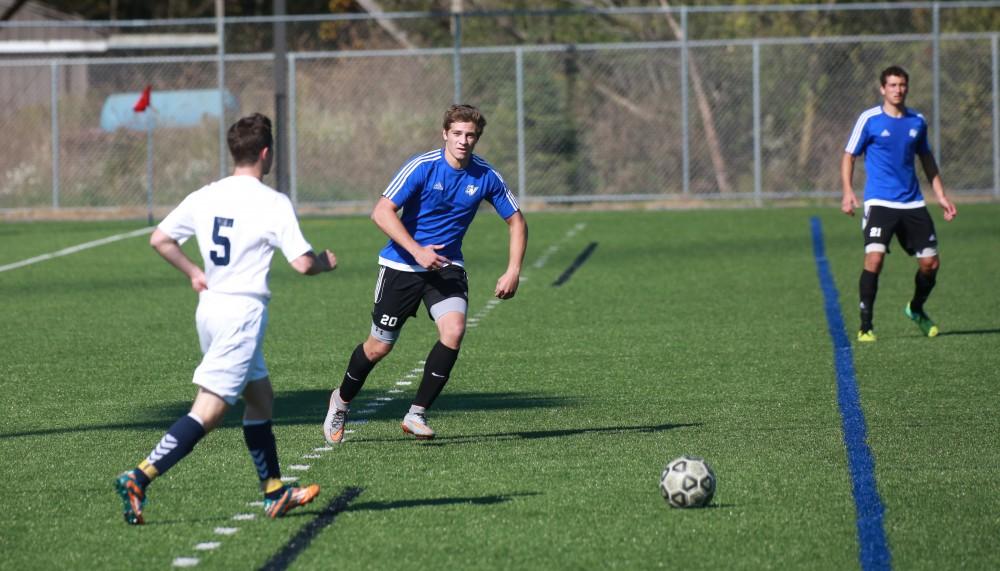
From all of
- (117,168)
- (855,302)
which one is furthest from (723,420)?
(117,168)

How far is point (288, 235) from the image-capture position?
5898 mm

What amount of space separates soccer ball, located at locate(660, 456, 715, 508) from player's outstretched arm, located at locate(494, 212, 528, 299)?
171 centimetres

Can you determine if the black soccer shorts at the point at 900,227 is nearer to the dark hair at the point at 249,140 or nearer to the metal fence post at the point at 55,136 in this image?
the dark hair at the point at 249,140

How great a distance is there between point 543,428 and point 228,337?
278 cm

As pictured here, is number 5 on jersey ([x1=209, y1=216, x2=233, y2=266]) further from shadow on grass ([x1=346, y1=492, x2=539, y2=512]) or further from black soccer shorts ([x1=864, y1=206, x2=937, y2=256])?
black soccer shorts ([x1=864, y1=206, x2=937, y2=256])

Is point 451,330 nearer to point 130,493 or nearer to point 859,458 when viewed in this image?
point 859,458

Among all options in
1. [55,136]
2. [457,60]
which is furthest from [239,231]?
[55,136]

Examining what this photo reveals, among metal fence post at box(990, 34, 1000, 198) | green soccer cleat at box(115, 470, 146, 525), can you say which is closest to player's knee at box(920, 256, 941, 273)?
green soccer cleat at box(115, 470, 146, 525)

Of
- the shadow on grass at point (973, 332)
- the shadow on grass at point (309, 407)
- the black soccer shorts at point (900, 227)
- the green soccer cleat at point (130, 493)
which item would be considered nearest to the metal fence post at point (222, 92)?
the black soccer shorts at point (900, 227)

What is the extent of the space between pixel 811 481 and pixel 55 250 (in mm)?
15023

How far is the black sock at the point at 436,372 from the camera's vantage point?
7.97 metres

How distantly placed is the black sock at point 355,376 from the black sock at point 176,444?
1.94 metres

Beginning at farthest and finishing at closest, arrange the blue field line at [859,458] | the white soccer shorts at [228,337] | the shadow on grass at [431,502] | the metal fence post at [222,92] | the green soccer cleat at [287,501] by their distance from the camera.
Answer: the metal fence post at [222,92], the shadow on grass at [431,502], the green soccer cleat at [287,501], the white soccer shorts at [228,337], the blue field line at [859,458]

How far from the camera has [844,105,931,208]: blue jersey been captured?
37.5 feet
